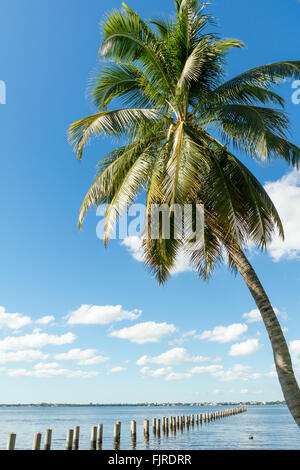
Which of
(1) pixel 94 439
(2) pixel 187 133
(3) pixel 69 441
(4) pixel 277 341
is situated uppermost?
(2) pixel 187 133

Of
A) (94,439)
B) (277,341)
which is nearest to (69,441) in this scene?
(94,439)

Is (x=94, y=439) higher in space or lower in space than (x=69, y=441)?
lower

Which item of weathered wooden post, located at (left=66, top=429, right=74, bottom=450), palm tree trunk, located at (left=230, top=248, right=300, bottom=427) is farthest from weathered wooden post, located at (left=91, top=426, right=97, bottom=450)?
palm tree trunk, located at (left=230, top=248, right=300, bottom=427)

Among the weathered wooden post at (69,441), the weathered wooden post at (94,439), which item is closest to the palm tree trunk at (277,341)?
the weathered wooden post at (69,441)

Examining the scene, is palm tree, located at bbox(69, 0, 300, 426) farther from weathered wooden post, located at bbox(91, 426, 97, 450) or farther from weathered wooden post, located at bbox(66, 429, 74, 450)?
weathered wooden post, located at bbox(91, 426, 97, 450)

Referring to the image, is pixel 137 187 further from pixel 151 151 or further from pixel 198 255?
pixel 198 255

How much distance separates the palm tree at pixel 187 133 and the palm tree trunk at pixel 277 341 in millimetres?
35

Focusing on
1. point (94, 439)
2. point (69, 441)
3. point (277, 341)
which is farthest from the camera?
point (94, 439)

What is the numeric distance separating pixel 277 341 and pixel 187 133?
5.13 m

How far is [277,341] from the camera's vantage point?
845 centimetres

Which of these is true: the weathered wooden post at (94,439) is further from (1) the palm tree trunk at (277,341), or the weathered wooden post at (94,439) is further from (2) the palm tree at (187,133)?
(1) the palm tree trunk at (277,341)

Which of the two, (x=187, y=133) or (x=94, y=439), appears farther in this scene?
(x=94, y=439)

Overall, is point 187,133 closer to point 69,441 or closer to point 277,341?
point 277,341
